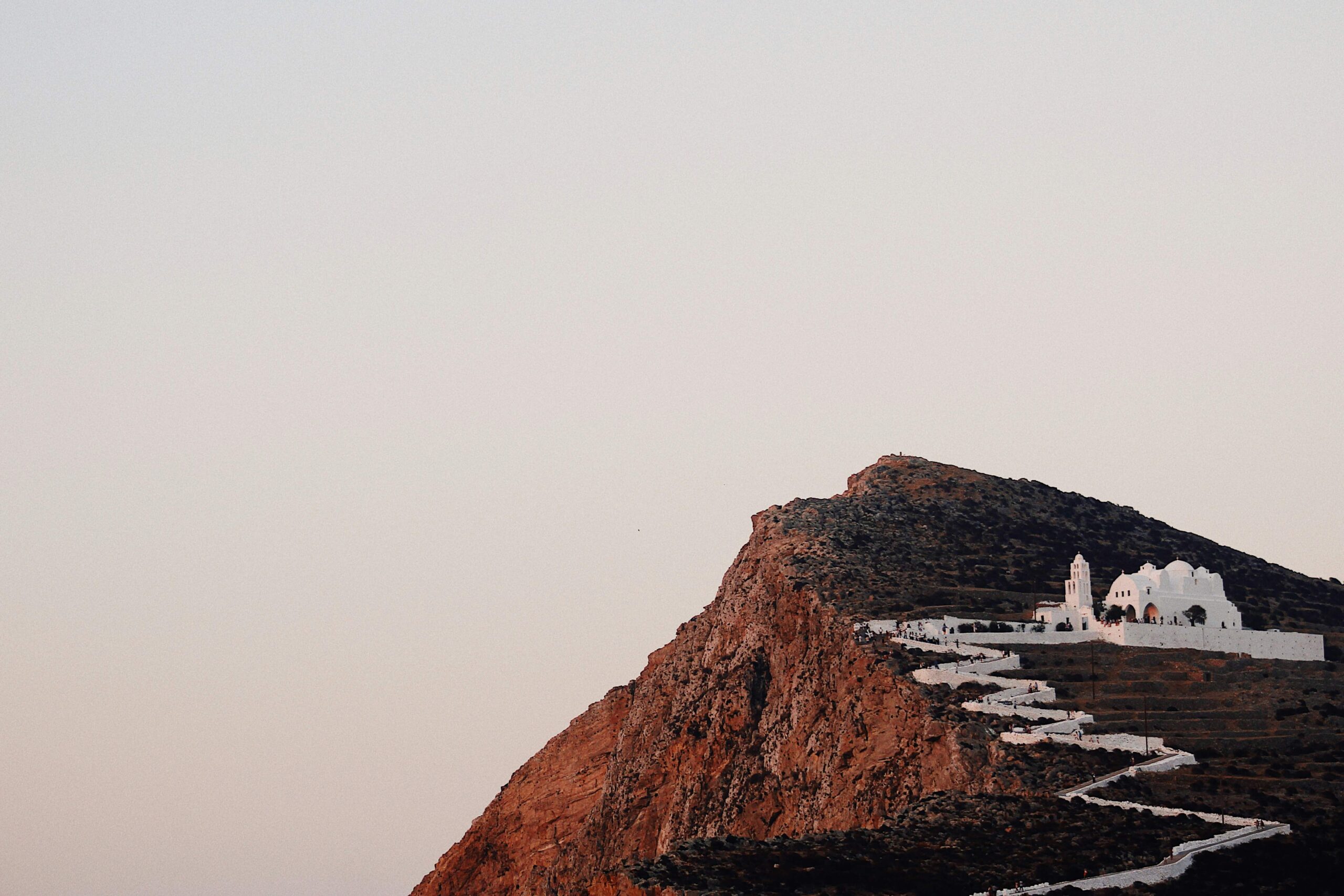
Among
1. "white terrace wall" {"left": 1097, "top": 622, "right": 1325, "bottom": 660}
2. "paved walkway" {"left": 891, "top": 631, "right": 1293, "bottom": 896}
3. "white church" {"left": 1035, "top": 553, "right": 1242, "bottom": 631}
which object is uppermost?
"white church" {"left": 1035, "top": 553, "right": 1242, "bottom": 631}

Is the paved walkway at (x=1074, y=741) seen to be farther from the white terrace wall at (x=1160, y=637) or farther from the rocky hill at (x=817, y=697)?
the white terrace wall at (x=1160, y=637)

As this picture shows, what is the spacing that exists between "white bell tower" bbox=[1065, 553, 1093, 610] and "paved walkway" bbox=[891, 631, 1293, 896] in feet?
26.2

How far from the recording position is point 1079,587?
95.7 metres

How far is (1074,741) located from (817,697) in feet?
46.7

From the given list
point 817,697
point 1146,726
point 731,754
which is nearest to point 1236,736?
point 1146,726

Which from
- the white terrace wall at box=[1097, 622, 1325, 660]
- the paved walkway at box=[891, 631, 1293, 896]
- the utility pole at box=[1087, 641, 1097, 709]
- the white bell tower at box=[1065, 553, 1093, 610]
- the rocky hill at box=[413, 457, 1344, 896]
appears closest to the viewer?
the paved walkway at box=[891, 631, 1293, 896]

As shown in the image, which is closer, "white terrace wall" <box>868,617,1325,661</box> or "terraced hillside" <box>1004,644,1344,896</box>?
"terraced hillside" <box>1004,644,1344,896</box>

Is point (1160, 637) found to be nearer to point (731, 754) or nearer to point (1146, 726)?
point (1146, 726)

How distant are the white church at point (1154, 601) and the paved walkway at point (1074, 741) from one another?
6.97 m

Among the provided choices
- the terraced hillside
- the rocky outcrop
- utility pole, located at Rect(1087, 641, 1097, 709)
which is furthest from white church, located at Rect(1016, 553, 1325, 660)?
the rocky outcrop

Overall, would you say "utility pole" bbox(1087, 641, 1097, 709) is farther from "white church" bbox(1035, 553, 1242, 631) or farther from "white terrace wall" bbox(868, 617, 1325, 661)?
"white church" bbox(1035, 553, 1242, 631)

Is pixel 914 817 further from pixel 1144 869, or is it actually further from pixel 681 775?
pixel 681 775

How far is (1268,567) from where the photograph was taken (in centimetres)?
11256

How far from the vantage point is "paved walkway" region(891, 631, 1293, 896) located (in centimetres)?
6134
